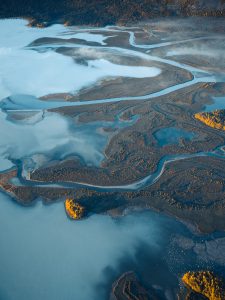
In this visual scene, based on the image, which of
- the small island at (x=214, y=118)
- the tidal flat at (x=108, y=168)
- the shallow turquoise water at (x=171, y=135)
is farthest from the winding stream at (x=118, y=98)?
the small island at (x=214, y=118)

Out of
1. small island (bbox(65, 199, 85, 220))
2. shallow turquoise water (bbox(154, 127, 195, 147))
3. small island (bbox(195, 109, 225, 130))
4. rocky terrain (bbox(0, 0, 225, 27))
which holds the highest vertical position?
rocky terrain (bbox(0, 0, 225, 27))

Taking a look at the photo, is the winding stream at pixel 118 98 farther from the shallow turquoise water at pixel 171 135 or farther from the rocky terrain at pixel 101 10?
the rocky terrain at pixel 101 10

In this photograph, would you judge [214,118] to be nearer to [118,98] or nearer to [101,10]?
[118,98]

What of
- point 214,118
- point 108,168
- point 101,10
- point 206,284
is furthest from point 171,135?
point 101,10

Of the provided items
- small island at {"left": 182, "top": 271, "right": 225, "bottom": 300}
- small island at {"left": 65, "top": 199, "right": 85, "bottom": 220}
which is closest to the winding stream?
small island at {"left": 65, "top": 199, "right": 85, "bottom": 220}

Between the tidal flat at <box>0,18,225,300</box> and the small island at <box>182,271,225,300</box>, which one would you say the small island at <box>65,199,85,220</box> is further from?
the small island at <box>182,271,225,300</box>
